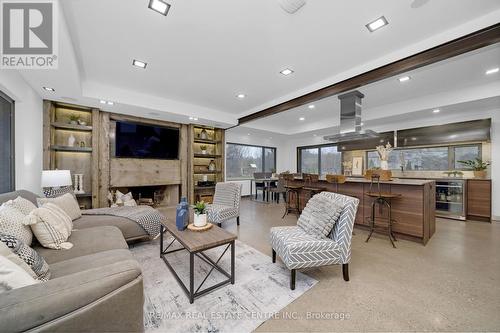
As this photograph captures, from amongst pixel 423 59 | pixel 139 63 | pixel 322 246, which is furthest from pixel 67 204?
pixel 423 59

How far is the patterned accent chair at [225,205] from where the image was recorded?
11.7ft

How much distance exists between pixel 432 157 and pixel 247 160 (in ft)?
19.9

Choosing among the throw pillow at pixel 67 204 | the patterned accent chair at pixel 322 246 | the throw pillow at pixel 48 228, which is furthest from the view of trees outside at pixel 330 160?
the throw pillow at pixel 48 228

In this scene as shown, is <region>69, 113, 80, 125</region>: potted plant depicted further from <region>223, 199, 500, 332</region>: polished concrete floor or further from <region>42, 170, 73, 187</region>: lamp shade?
<region>223, 199, 500, 332</region>: polished concrete floor

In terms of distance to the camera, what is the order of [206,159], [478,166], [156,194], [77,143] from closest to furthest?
[77,143] < [478,166] < [156,194] < [206,159]

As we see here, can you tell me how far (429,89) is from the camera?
3949 mm

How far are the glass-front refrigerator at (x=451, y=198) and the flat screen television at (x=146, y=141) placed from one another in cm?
715

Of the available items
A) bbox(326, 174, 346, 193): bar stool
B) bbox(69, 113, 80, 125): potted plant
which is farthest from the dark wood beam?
bbox(69, 113, 80, 125): potted plant

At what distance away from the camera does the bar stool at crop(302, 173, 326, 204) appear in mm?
4422

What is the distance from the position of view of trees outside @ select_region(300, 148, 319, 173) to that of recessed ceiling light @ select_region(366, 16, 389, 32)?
6.60 m

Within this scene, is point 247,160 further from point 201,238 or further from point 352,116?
point 201,238

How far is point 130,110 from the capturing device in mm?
4477

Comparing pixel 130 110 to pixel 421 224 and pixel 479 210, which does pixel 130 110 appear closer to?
pixel 421 224

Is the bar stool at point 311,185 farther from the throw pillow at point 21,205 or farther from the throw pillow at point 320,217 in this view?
the throw pillow at point 21,205
